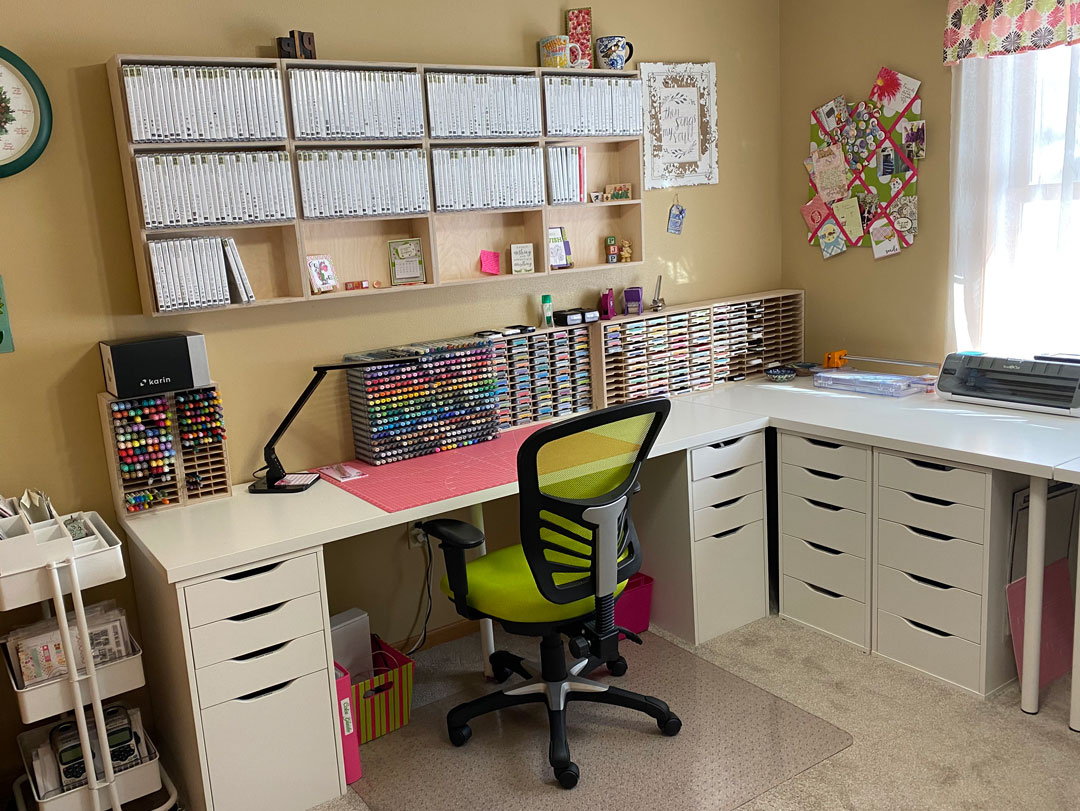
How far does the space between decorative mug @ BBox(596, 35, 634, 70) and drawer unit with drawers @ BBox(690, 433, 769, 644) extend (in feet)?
4.51

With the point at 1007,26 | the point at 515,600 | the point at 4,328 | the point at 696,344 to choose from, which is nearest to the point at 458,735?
the point at 515,600

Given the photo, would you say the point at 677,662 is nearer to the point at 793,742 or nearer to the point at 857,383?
the point at 793,742

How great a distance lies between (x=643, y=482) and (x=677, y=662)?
2.00ft

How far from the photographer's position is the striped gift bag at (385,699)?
269cm

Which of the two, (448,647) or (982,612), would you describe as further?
(448,647)

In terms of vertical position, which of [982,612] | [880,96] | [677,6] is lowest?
[982,612]

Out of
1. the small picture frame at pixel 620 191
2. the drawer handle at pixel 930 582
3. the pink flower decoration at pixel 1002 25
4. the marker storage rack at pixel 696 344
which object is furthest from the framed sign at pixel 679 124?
the drawer handle at pixel 930 582

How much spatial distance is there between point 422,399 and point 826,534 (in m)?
1.41

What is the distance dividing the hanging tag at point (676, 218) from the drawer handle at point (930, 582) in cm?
158

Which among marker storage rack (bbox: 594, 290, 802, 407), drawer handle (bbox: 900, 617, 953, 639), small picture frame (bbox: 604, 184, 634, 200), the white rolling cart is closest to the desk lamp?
the white rolling cart

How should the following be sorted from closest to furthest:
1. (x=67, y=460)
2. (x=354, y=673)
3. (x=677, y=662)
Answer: (x=67, y=460) → (x=354, y=673) → (x=677, y=662)

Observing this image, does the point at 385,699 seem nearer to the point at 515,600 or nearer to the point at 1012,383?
the point at 515,600

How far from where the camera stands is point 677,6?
356cm

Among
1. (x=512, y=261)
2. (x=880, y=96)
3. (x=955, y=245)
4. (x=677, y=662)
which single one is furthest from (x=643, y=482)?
(x=880, y=96)
